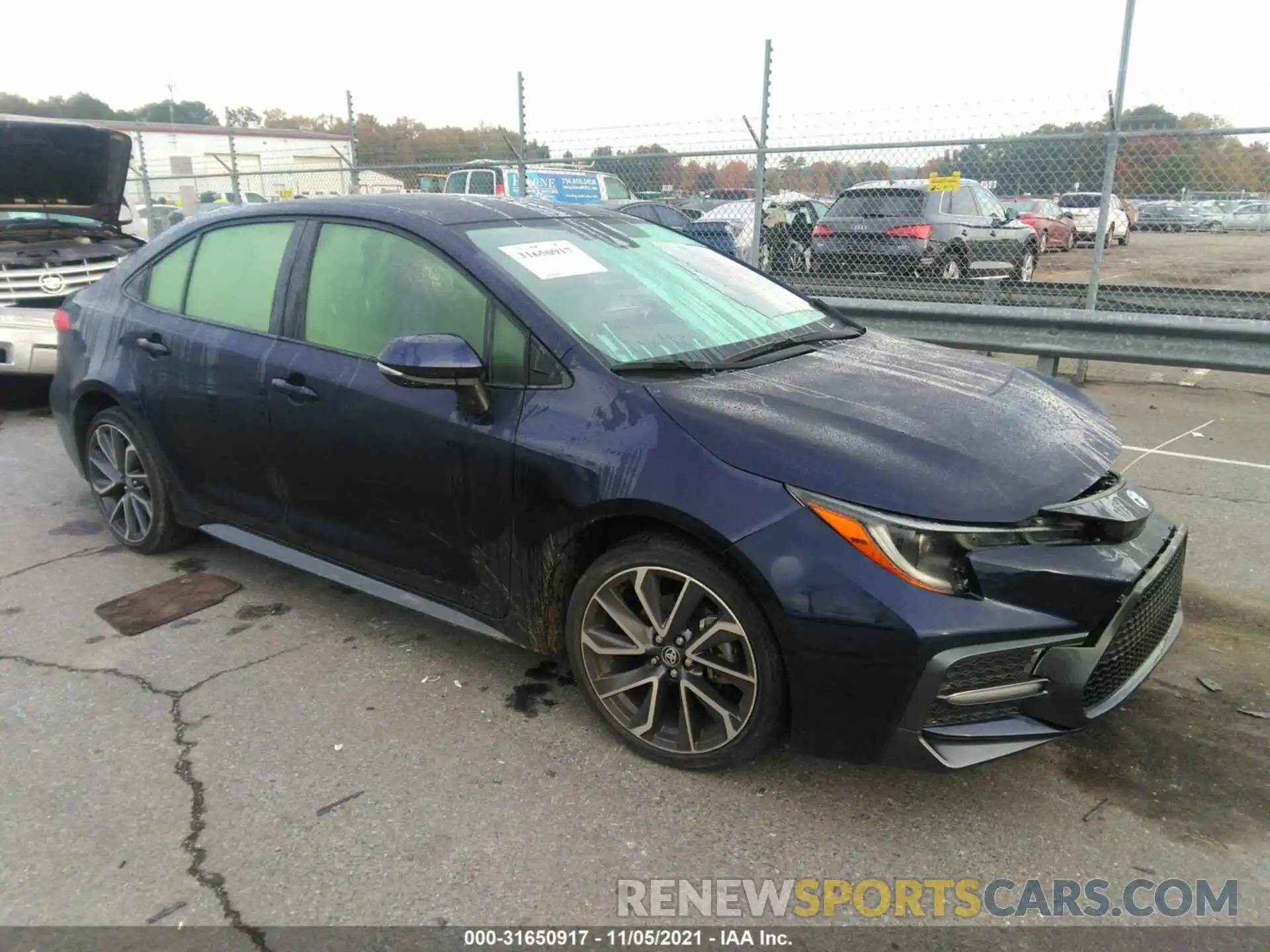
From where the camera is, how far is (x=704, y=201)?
10312 millimetres

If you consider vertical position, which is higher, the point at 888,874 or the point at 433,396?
the point at 433,396

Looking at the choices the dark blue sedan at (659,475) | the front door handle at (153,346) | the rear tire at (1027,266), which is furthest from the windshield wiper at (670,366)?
the rear tire at (1027,266)

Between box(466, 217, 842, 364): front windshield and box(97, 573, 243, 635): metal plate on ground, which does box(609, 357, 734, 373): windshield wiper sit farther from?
box(97, 573, 243, 635): metal plate on ground

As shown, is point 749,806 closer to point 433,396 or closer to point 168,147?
point 433,396

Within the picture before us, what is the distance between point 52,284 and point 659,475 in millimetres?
6749

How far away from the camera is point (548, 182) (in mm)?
11852

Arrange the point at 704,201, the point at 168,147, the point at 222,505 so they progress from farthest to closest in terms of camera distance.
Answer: the point at 168,147
the point at 704,201
the point at 222,505

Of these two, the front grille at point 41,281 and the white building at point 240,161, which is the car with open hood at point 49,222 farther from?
the white building at point 240,161

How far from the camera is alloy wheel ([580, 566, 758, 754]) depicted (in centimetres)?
251

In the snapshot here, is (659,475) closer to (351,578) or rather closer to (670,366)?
(670,366)

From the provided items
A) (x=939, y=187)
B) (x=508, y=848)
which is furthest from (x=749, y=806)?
(x=939, y=187)

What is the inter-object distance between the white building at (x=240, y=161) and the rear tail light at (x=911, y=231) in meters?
6.38

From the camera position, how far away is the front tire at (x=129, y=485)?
4090mm

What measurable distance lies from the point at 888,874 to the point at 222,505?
293 centimetres
